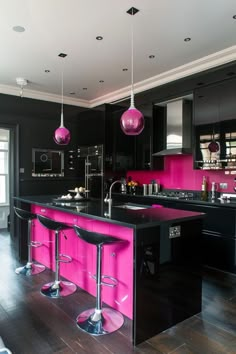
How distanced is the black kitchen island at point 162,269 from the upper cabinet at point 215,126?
5.34 feet

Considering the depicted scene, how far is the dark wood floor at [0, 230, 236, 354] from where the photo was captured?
6.64 ft

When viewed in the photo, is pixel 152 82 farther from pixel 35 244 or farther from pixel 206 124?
pixel 35 244

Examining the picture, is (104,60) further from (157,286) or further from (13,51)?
(157,286)

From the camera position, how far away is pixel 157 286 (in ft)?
7.29

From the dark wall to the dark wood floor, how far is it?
2.89m

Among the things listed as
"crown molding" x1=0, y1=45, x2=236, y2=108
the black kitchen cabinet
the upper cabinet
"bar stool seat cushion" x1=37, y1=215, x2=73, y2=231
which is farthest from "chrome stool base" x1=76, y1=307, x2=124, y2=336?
"crown molding" x1=0, y1=45, x2=236, y2=108

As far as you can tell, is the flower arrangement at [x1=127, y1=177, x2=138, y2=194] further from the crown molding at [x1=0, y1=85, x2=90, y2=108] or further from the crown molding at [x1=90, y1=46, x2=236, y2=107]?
the crown molding at [x1=0, y1=85, x2=90, y2=108]

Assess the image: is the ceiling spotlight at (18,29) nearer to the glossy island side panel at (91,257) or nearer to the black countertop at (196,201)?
the glossy island side panel at (91,257)

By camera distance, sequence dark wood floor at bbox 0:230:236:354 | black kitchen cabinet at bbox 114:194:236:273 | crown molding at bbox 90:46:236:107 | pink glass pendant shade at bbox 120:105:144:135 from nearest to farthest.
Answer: dark wood floor at bbox 0:230:236:354
pink glass pendant shade at bbox 120:105:144:135
black kitchen cabinet at bbox 114:194:236:273
crown molding at bbox 90:46:236:107

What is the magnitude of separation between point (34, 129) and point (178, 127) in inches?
120

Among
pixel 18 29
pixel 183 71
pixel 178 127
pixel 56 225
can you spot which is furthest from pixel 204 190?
pixel 18 29

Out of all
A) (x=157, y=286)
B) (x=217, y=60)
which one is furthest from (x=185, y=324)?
(x=217, y=60)

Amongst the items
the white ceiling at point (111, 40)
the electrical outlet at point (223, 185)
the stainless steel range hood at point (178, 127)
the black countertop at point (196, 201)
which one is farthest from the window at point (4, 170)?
the electrical outlet at point (223, 185)

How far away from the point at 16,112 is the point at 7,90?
1.47 feet
